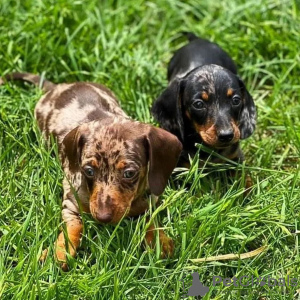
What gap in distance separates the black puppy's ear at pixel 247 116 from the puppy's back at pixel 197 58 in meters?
0.64

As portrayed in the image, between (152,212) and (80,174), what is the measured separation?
0.51m

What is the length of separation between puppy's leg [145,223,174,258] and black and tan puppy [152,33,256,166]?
82cm

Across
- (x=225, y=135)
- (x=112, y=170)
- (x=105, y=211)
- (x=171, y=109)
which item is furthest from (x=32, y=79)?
(x=105, y=211)

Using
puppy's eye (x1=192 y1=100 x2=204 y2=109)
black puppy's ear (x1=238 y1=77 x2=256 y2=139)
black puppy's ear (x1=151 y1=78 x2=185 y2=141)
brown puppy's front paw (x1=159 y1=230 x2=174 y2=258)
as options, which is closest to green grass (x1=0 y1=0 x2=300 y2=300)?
brown puppy's front paw (x1=159 y1=230 x2=174 y2=258)

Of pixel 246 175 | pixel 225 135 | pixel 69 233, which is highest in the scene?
pixel 225 135

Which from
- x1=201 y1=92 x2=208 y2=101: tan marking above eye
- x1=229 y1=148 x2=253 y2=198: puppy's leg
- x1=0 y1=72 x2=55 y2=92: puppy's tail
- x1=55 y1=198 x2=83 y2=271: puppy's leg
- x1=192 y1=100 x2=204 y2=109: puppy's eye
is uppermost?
x1=201 y1=92 x2=208 y2=101: tan marking above eye

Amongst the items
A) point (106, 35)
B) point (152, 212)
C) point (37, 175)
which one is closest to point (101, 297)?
point (152, 212)

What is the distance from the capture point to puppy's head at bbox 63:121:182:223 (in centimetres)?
386

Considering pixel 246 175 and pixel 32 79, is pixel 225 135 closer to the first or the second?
pixel 246 175

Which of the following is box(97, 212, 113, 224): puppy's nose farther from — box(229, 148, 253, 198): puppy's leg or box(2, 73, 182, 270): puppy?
box(229, 148, 253, 198): puppy's leg

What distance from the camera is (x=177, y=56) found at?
227 inches

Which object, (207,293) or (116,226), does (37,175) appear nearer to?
(116,226)

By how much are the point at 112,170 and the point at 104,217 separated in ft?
0.91

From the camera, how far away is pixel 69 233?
412 centimetres
